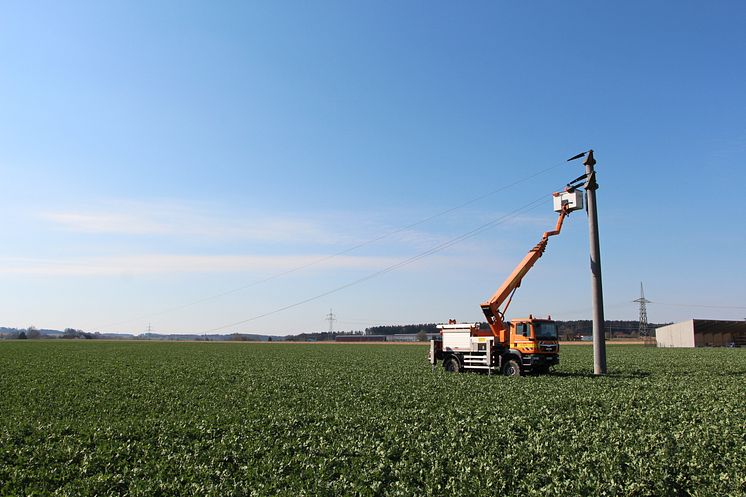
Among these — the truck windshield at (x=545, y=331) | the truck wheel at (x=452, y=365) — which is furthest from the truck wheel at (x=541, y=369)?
the truck wheel at (x=452, y=365)

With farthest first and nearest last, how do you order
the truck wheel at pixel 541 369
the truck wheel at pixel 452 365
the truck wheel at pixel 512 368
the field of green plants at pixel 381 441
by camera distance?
the truck wheel at pixel 452 365 < the truck wheel at pixel 541 369 < the truck wheel at pixel 512 368 < the field of green plants at pixel 381 441

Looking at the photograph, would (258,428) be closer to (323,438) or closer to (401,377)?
(323,438)

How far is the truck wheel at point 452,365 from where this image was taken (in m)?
31.4

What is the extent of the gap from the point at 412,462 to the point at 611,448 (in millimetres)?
4453

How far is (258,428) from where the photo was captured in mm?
14414

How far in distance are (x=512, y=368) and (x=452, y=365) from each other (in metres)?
4.82

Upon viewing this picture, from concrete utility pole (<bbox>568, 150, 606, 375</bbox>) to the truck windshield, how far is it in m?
2.28

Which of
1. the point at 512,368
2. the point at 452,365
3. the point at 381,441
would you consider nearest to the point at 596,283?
the point at 512,368

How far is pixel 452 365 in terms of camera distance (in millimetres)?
32406

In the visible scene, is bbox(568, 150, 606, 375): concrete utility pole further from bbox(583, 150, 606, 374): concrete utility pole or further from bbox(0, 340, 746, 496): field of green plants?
bbox(0, 340, 746, 496): field of green plants

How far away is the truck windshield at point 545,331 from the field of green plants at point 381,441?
5897 millimetres

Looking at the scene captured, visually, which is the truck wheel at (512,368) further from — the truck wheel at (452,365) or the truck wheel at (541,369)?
the truck wheel at (452,365)

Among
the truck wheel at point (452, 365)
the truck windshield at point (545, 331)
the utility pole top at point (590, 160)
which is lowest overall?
the truck wheel at point (452, 365)

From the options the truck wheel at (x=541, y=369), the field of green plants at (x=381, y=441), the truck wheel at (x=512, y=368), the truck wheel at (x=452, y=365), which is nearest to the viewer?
the field of green plants at (x=381, y=441)
